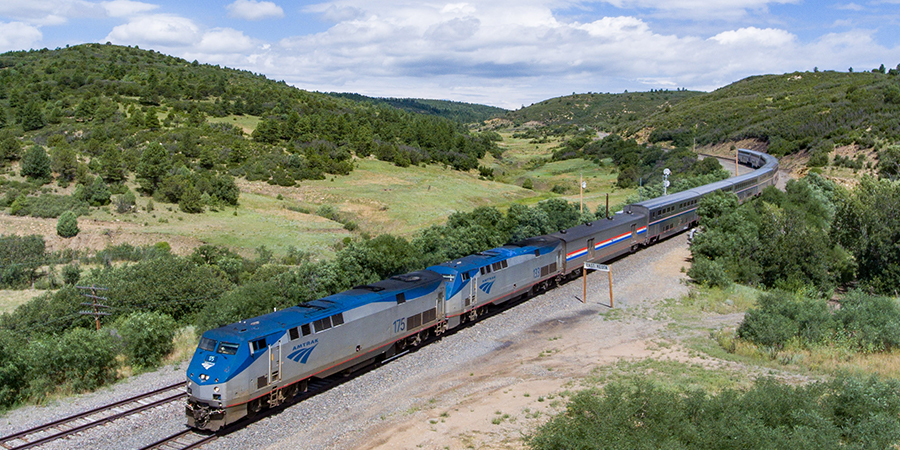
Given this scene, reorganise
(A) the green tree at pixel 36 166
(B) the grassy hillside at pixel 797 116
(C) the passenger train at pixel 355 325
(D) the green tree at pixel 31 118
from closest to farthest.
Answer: (C) the passenger train at pixel 355 325 → (A) the green tree at pixel 36 166 → (B) the grassy hillside at pixel 797 116 → (D) the green tree at pixel 31 118

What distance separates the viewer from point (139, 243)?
1828 inches

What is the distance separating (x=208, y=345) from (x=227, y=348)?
73 cm

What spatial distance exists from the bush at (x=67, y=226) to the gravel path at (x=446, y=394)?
105ft

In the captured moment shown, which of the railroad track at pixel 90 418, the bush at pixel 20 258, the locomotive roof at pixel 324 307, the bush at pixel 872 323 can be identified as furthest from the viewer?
the bush at pixel 20 258

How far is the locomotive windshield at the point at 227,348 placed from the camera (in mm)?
16188

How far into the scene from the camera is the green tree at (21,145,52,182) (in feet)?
191

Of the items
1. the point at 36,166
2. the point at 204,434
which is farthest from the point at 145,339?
the point at 36,166

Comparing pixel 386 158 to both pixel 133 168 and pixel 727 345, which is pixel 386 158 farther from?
pixel 727 345

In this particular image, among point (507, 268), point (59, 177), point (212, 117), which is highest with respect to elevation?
point (212, 117)

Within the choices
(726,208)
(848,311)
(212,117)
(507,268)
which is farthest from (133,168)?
(848,311)

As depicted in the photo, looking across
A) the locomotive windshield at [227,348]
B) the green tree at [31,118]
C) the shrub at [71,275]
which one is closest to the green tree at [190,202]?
the shrub at [71,275]

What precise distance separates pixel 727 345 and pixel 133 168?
61.5 metres

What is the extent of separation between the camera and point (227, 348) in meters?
16.3

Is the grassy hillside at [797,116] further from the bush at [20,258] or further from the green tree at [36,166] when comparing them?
the green tree at [36,166]
